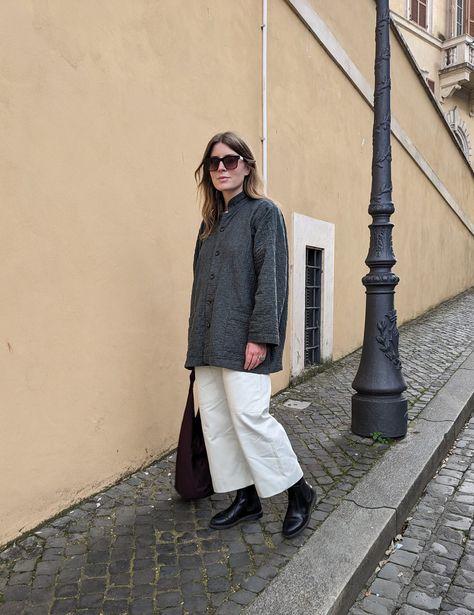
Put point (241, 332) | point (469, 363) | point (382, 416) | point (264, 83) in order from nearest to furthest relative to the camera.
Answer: point (241, 332) → point (382, 416) → point (264, 83) → point (469, 363)

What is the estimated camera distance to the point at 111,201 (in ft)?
9.81

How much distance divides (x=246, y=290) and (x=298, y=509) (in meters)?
1.11

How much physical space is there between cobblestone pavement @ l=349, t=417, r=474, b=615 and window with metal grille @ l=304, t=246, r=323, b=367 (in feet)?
8.92

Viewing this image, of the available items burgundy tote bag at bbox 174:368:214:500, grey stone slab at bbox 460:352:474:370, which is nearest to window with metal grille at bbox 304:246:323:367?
Answer: grey stone slab at bbox 460:352:474:370

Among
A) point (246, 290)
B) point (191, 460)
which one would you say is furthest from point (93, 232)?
point (191, 460)

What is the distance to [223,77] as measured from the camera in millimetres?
4059

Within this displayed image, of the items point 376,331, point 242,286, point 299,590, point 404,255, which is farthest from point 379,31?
point 404,255

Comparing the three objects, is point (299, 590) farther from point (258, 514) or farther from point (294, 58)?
point (294, 58)

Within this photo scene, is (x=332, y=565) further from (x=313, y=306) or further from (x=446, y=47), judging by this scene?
(x=446, y=47)

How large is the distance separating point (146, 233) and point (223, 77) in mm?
1597

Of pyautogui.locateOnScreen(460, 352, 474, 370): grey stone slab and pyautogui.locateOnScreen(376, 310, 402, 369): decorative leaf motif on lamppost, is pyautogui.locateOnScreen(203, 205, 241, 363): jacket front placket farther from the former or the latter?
pyautogui.locateOnScreen(460, 352, 474, 370): grey stone slab

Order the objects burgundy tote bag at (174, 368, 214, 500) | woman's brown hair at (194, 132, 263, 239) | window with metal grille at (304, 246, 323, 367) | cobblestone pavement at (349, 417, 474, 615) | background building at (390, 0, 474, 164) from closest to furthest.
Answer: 1. cobblestone pavement at (349, 417, 474, 615)
2. woman's brown hair at (194, 132, 263, 239)
3. burgundy tote bag at (174, 368, 214, 500)
4. window with metal grille at (304, 246, 323, 367)
5. background building at (390, 0, 474, 164)

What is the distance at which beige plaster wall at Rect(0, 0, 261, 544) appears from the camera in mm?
2479

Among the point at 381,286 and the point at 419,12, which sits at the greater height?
the point at 419,12
